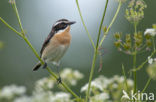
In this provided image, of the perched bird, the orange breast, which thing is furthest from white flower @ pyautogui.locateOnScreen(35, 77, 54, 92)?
the orange breast

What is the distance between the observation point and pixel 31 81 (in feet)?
13.0

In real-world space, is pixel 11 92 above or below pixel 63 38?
below

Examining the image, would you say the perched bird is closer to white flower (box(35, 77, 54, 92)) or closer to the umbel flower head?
white flower (box(35, 77, 54, 92))

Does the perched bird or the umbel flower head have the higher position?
the umbel flower head

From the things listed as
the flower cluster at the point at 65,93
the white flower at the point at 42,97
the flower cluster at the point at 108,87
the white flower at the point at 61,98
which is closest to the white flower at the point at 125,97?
the flower cluster at the point at 65,93

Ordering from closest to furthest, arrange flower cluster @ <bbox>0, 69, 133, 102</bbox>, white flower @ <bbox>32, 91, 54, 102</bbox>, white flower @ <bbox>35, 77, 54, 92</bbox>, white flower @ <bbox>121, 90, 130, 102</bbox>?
1. white flower @ <bbox>121, 90, 130, 102</bbox>
2. flower cluster @ <bbox>0, 69, 133, 102</bbox>
3. white flower @ <bbox>32, 91, 54, 102</bbox>
4. white flower @ <bbox>35, 77, 54, 92</bbox>

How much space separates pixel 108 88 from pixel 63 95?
45 cm

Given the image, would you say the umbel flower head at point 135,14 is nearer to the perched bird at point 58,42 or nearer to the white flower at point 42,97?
the white flower at point 42,97

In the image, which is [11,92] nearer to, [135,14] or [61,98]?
[61,98]

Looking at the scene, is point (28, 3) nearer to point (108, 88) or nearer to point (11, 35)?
point (11, 35)

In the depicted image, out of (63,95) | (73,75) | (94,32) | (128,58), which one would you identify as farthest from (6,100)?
(94,32)

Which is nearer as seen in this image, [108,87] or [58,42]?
[108,87]

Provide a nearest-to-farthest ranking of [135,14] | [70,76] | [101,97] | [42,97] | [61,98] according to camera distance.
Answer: [135,14]
[101,97]
[61,98]
[42,97]
[70,76]

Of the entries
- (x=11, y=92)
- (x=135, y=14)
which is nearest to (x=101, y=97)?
(x=135, y=14)
